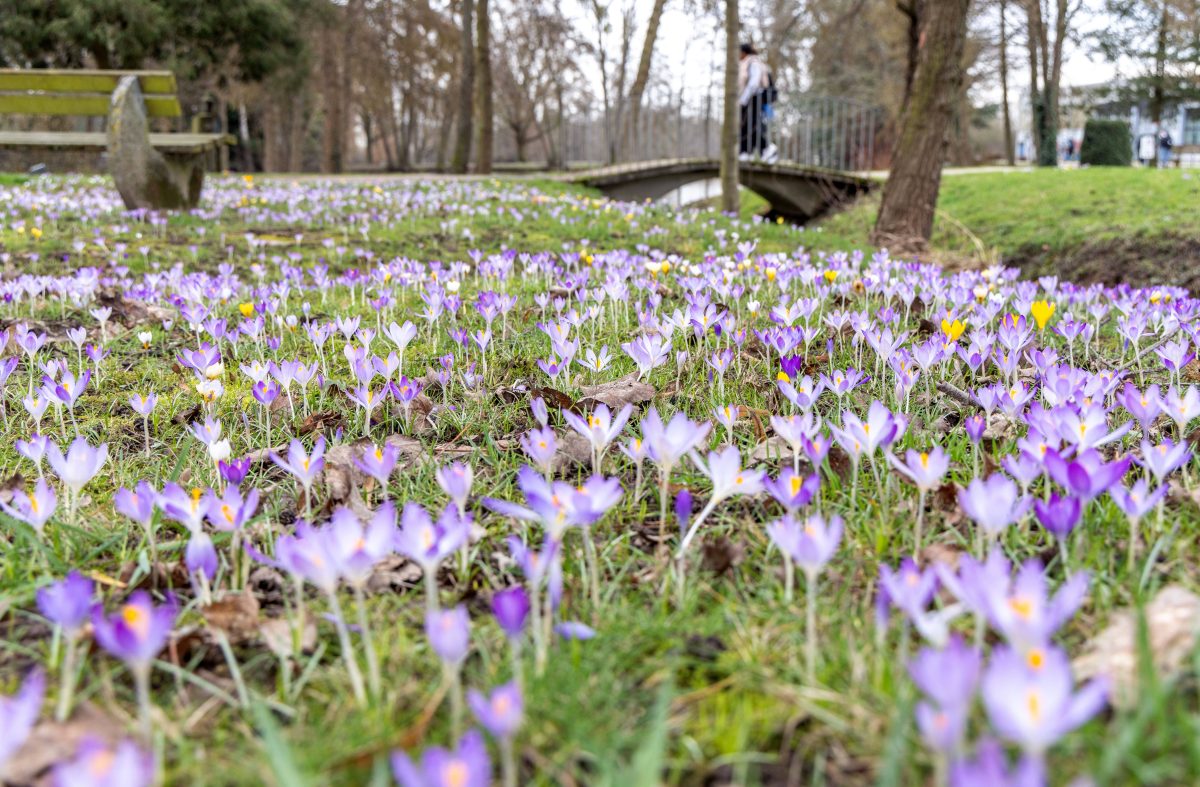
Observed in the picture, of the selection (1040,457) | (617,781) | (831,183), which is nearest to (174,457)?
(617,781)

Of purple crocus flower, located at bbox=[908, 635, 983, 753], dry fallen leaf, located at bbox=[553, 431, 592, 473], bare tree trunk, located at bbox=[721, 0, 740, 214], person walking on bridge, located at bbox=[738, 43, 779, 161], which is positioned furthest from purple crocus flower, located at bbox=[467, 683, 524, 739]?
person walking on bridge, located at bbox=[738, 43, 779, 161]

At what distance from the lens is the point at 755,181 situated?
17391mm

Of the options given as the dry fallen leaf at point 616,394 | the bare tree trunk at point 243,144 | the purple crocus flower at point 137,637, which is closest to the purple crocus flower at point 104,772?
the purple crocus flower at point 137,637

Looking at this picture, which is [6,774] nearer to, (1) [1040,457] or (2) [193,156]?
(1) [1040,457]

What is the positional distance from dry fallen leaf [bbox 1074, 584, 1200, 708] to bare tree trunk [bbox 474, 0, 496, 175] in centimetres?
1781

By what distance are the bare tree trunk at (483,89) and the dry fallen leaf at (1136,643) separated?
17.8m

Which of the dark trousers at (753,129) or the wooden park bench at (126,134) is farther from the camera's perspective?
the dark trousers at (753,129)

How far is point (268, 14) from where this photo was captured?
24219 mm

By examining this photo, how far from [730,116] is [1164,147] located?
3514 centimetres

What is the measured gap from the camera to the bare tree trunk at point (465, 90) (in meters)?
18.4

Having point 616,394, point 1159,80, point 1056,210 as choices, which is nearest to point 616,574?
point 616,394

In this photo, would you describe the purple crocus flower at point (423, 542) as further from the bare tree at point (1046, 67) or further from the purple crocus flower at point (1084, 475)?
the bare tree at point (1046, 67)

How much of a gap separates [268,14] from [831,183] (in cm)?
1688

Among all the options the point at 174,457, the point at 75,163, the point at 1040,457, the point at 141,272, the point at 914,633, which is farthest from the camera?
the point at 75,163
